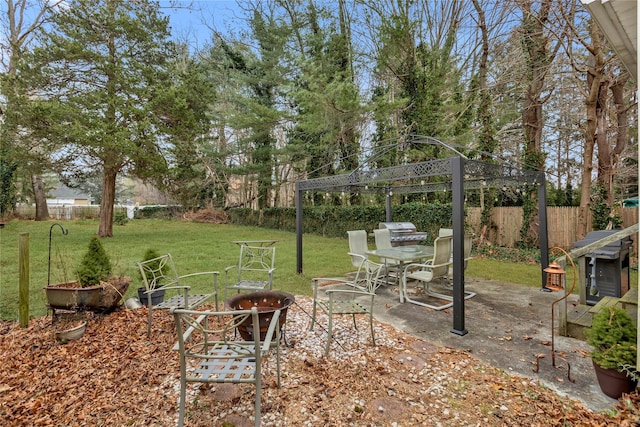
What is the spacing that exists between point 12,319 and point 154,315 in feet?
5.44

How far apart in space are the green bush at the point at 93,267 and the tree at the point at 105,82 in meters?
7.51

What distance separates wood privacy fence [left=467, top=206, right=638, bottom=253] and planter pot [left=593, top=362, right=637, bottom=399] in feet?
22.3

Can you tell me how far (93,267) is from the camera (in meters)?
3.51

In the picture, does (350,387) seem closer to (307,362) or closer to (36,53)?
(307,362)

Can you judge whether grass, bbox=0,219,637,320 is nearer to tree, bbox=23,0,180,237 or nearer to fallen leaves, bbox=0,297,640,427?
fallen leaves, bbox=0,297,640,427

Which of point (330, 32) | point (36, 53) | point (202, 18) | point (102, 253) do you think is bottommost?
point (102, 253)

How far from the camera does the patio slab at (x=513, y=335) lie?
7.80 feet

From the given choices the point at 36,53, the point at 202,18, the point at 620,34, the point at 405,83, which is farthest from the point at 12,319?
the point at 202,18

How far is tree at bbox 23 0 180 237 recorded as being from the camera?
A: 31.3 ft

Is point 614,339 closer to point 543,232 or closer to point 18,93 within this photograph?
point 543,232

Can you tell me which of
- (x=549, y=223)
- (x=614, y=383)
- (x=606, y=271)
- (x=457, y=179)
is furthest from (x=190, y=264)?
(x=549, y=223)

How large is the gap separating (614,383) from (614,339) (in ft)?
0.99

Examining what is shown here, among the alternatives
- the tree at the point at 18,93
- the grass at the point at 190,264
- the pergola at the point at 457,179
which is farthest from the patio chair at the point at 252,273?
the tree at the point at 18,93

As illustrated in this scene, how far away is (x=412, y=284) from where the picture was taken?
18.4ft
